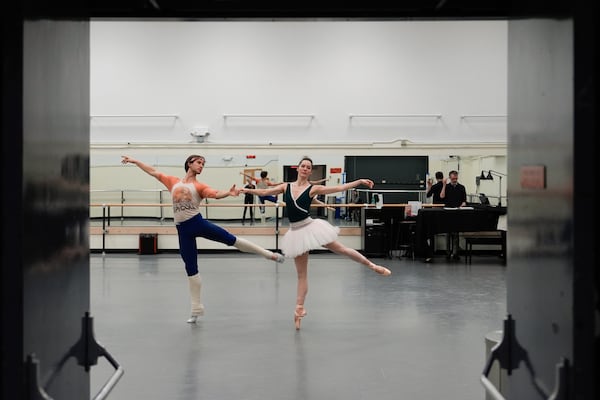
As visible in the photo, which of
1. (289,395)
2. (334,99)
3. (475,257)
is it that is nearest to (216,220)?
(334,99)

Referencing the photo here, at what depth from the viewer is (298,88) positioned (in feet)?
49.6

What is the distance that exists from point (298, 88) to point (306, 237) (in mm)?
8252

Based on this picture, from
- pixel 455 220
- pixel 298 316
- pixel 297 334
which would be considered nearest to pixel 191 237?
pixel 298 316

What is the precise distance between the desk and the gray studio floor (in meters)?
1.67

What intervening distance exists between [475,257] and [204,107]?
22.6 ft

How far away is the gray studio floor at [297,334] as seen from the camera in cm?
509

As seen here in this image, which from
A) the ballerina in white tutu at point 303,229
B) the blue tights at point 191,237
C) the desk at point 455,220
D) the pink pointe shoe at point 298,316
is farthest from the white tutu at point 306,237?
the desk at point 455,220

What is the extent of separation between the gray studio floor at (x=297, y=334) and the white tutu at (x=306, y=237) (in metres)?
0.86

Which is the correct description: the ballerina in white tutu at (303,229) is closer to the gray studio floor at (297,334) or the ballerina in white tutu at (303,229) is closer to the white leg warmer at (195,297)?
the gray studio floor at (297,334)

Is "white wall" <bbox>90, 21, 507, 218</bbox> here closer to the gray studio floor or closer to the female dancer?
the gray studio floor

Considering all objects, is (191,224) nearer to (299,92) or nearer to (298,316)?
(298,316)

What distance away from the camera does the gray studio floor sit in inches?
200

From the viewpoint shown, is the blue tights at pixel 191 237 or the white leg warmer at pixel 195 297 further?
the blue tights at pixel 191 237

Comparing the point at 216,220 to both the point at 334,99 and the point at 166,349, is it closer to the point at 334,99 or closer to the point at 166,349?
the point at 334,99
